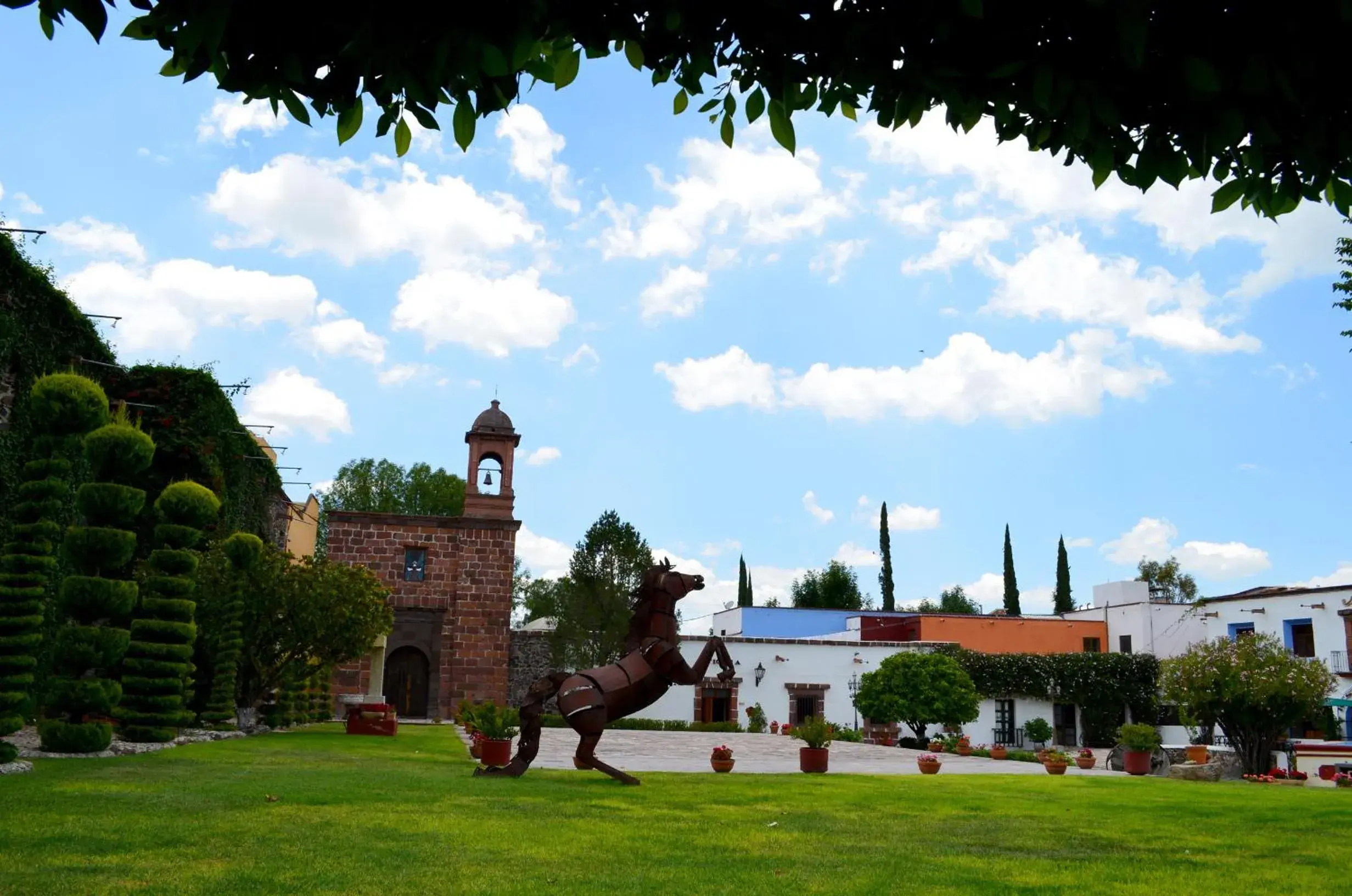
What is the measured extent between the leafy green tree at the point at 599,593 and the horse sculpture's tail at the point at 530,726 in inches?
847

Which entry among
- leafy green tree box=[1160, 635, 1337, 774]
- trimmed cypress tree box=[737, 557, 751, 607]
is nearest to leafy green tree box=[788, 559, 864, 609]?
trimmed cypress tree box=[737, 557, 751, 607]

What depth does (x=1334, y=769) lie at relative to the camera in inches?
834

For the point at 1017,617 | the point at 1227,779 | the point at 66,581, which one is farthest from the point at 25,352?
the point at 1017,617

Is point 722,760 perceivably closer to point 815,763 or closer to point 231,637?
point 815,763

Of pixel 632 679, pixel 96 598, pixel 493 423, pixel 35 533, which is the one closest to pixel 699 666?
pixel 632 679

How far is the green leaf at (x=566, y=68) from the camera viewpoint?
4121mm

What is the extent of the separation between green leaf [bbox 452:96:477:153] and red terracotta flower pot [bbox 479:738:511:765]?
35.0 feet

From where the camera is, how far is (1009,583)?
55.2m

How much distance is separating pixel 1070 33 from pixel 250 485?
27751 millimetres

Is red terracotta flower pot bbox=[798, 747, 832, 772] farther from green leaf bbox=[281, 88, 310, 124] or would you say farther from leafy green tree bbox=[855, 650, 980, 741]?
green leaf bbox=[281, 88, 310, 124]

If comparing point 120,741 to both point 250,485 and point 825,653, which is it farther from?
point 825,653

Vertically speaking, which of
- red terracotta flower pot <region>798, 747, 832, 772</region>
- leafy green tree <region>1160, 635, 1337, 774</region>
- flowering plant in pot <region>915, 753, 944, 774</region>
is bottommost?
flowering plant in pot <region>915, 753, 944, 774</region>

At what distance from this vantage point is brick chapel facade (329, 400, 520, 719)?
33.2 metres

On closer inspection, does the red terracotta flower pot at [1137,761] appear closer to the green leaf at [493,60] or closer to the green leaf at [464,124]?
the green leaf at [464,124]
